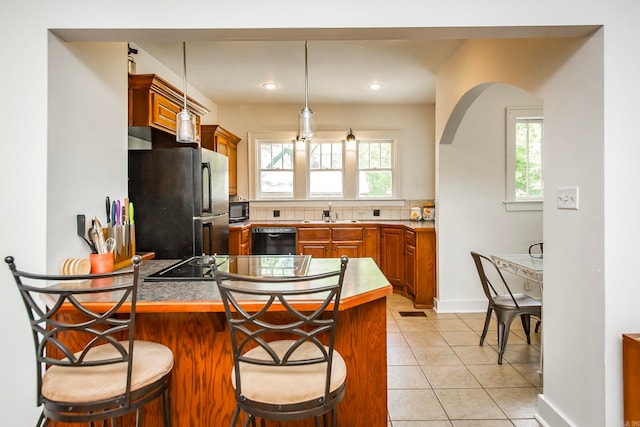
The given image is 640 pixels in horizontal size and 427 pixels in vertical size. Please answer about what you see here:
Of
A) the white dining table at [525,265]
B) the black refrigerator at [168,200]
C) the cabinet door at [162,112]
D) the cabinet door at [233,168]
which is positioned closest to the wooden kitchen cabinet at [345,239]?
the cabinet door at [233,168]

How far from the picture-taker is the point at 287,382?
1322 millimetres

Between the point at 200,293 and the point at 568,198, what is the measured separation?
1.79 meters

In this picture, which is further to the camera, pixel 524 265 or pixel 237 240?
pixel 237 240

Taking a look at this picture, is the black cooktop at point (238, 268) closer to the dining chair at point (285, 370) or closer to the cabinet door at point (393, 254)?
the dining chair at point (285, 370)

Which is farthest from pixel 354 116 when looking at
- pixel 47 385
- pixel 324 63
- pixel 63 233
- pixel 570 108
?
pixel 47 385

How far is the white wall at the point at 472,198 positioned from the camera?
4.09 meters

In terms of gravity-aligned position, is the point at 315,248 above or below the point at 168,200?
below

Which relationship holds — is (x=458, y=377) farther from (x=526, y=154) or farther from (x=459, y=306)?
(x=526, y=154)

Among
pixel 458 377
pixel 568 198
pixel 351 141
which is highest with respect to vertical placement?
pixel 351 141

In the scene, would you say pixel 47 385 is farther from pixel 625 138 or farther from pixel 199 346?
pixel 625 138

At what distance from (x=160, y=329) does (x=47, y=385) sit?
47cm

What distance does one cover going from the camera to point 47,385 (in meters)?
1.32

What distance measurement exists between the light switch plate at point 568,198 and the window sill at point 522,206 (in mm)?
2336

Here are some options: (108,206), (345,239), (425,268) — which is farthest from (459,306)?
(108,206)
